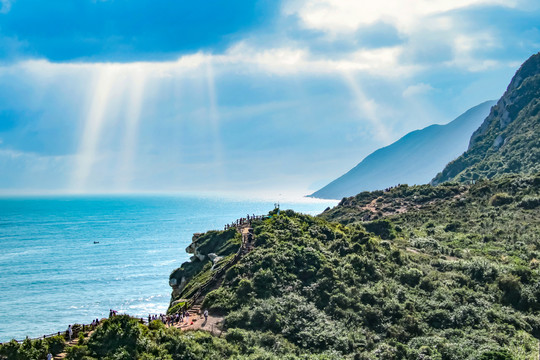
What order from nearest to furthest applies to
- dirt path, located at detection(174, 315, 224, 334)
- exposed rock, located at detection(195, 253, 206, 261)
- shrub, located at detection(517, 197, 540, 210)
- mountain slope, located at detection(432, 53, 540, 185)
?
dirt path, located at detection(174, 315, 224, 334) → exposed rock, located at detection(195, 253, 206, 261) → shrub, located at detection(517, 197, 540, 210) → mountain slope, located at detection(432, 53, 540, 185)

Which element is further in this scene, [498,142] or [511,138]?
[498,142]

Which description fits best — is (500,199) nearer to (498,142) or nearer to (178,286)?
(178,286)

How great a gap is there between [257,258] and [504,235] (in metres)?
37.6

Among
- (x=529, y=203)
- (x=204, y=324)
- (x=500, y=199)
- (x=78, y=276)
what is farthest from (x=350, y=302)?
(x=78, y=276)

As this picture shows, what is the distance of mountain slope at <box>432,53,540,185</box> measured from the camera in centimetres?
12012

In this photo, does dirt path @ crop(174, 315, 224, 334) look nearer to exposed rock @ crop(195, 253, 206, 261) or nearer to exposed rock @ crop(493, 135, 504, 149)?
exposed rock @ crop(195, 253, 206, 261)

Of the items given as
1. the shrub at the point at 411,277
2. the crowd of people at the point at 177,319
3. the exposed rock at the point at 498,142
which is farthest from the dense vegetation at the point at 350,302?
the exposed rock at the point at 498,142

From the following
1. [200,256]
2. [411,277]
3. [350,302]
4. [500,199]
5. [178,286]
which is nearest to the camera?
[350,302]

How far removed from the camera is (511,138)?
135m

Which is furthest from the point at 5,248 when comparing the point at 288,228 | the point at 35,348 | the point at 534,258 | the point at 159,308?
the point at 534,258

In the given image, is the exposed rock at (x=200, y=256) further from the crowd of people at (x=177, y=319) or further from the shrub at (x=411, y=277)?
the shrub at (x=411, y=277)

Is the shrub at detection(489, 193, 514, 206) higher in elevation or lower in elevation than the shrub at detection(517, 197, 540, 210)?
higher

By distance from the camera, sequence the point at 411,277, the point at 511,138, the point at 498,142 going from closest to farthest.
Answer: the point at 411,277 → the point at 511,138 → the point at 498,142

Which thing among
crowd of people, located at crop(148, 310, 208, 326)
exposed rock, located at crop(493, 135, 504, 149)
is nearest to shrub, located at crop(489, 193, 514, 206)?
crowd of people, located at crop(148, 310, 208, 326)
